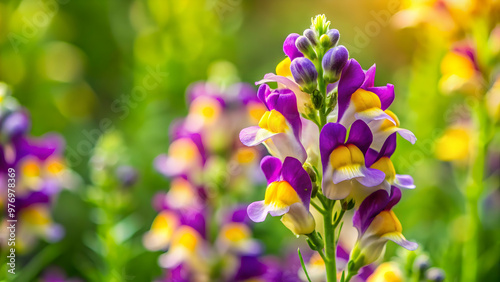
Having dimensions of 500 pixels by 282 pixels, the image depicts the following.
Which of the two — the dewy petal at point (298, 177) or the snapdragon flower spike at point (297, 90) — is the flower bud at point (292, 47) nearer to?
the snapdragon flower spike at point (297, 90)

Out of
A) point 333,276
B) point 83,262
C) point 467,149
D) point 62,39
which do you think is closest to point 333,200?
point 333,276

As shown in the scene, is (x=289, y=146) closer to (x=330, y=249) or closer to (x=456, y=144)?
(x=330, y=249)

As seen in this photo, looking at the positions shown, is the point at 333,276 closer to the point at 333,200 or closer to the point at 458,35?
the point at 333,200

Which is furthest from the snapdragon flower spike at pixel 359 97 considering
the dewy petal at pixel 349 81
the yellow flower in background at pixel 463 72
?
the yellow flower in background at pixel 463 72

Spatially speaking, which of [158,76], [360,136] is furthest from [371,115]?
[158,76]

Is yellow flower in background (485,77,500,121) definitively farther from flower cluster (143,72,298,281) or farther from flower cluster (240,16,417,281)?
flower cluster (240,16,417,281)
